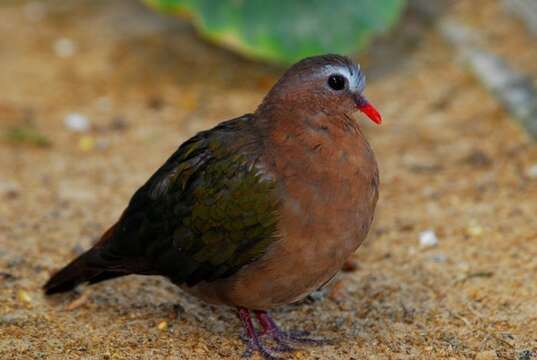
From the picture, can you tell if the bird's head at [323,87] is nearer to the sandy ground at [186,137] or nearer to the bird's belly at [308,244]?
the bird's belly at [308,244]

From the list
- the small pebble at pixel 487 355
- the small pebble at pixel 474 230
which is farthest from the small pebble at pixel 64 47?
the small pebble at pixel 487 355

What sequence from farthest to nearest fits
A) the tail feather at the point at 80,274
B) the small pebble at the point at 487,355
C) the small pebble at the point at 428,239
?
1. the small pebble at the point at 428,239
2. the tail feather at the point at 80,274
3. the small pebble at the point at 487,355

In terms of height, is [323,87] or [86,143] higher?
[323,87]

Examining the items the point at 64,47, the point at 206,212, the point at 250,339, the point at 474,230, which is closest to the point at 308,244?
the point at 206,212

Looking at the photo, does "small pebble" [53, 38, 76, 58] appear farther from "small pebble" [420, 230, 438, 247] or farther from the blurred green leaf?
"small pebble" [420, 230, 438, 247]

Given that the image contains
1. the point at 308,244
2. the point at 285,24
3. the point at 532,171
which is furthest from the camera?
the point at 285,24

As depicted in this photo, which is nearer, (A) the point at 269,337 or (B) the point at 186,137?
(A) the point at 269,337

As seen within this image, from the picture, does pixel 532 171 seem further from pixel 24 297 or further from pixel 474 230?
pixel 24 297
